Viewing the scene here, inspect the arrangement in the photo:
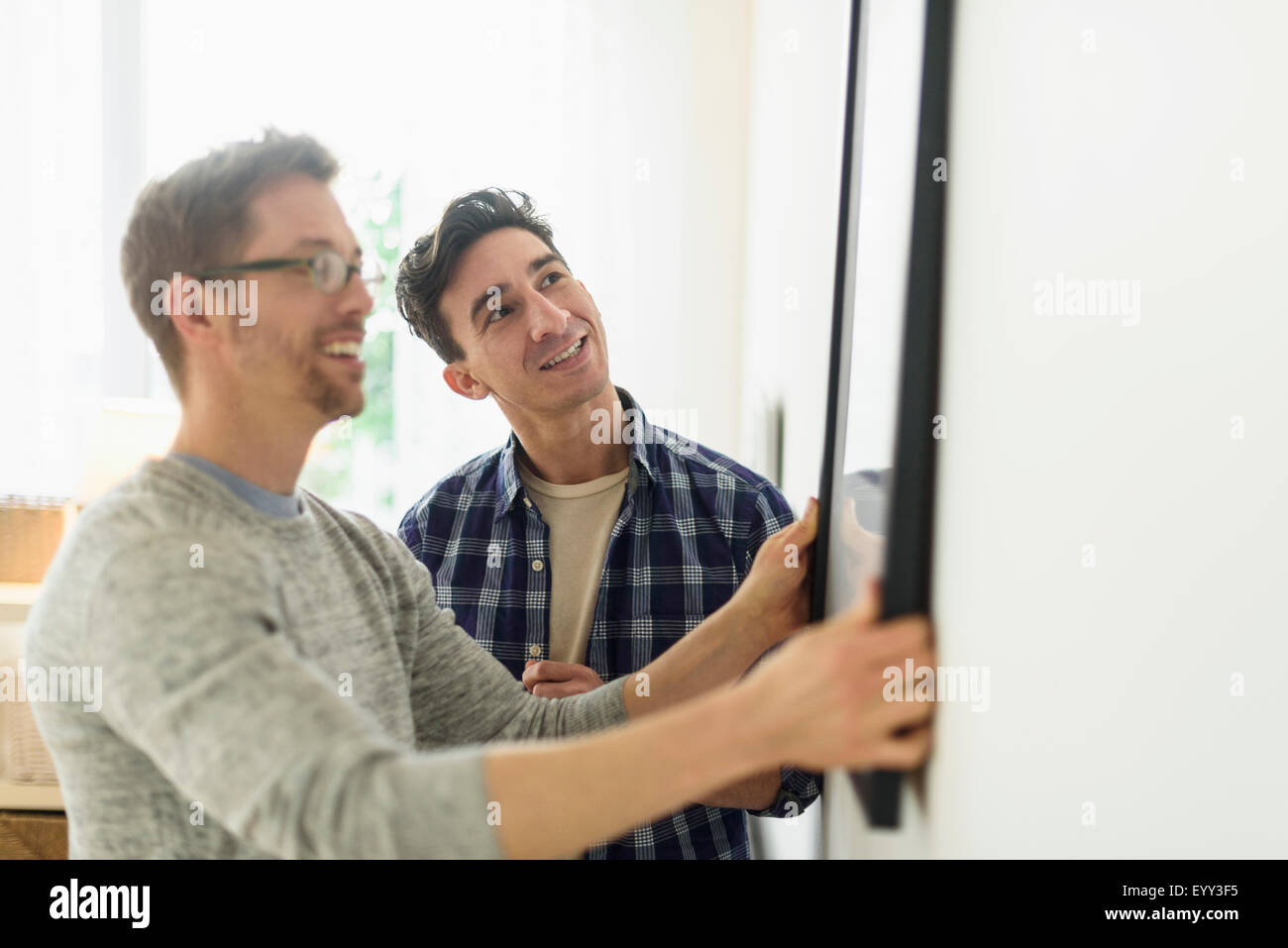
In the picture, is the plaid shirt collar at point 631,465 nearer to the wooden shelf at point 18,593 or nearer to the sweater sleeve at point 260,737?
the sweater sleeve at point 260,737

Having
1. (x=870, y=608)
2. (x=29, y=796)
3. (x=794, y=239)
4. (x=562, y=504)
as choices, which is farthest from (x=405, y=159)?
(x=870, y=608)

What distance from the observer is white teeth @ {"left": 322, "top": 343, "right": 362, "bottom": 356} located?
791 mm

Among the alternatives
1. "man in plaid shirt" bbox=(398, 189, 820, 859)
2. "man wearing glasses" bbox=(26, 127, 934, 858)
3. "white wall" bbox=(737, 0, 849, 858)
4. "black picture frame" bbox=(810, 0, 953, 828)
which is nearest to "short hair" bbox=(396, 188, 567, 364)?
"man in plaid shirt" bbox=(398, 189, 820, 859)

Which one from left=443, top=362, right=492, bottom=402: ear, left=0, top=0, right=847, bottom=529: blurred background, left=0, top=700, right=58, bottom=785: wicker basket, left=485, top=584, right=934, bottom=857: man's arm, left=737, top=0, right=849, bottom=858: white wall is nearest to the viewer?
left=485, top=584, right=934, bottom=857: man's arm

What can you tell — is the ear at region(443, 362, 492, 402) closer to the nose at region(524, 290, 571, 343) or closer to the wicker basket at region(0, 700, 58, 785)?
the nose at region(524, 290, 571, 343)

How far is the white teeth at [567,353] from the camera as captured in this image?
1.37 metres

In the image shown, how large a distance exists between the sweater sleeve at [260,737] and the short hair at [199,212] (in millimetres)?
266

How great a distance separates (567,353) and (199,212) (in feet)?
2.13

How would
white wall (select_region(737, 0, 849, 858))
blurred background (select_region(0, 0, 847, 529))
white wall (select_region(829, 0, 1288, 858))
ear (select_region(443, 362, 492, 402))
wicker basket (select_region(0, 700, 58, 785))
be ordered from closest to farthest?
1. white wall (select_region(829, 0, 1288, 858))
2. white wall (select_region(737, 0, 849, 858))
3. ear (select_region(443, 362, 492, 402))
4. wicker basket (select_region(0, 700, 58, 785))
5. blurred background (select_region(0, 0, 847, 529))

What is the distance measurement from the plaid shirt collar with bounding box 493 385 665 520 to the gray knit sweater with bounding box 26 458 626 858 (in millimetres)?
490

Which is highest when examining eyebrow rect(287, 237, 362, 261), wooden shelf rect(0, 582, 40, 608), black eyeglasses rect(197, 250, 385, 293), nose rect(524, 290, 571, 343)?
nose rect(524, 290, 571, 343)
